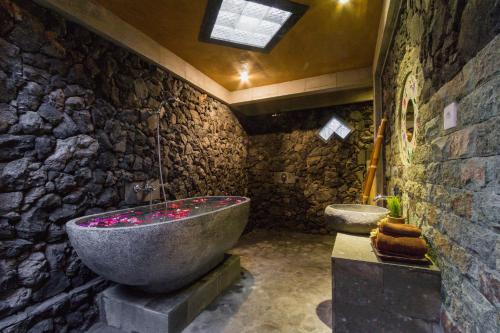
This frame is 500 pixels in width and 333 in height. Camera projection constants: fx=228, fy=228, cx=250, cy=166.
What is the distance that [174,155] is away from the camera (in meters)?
2.65

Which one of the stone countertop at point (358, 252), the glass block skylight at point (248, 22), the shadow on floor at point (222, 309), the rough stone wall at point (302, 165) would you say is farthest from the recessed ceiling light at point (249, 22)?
the shadow on floor at point (222, 309)

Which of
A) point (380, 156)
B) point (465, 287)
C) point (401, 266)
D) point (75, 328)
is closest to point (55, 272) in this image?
point (75, 328)

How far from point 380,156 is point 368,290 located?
1.70m

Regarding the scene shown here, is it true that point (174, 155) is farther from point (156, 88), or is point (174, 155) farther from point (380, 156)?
point (380, 156)

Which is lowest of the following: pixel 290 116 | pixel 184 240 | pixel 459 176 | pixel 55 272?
pixel 55 272

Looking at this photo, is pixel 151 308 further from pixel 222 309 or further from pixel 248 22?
pixel 248 22

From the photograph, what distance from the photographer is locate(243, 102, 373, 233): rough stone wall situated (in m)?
3.72

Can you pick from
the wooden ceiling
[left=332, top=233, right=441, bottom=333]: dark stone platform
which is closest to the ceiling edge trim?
the wooden ceiling

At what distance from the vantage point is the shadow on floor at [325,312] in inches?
64.3

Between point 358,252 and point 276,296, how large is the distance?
109cm

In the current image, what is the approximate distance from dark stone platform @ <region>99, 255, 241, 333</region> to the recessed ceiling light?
2.19 m

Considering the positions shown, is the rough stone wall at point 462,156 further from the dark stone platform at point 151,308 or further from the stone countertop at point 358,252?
the dark stone platform at point 151,308

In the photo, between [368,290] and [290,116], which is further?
[290,116]

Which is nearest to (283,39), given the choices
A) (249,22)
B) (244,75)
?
(249,22)
